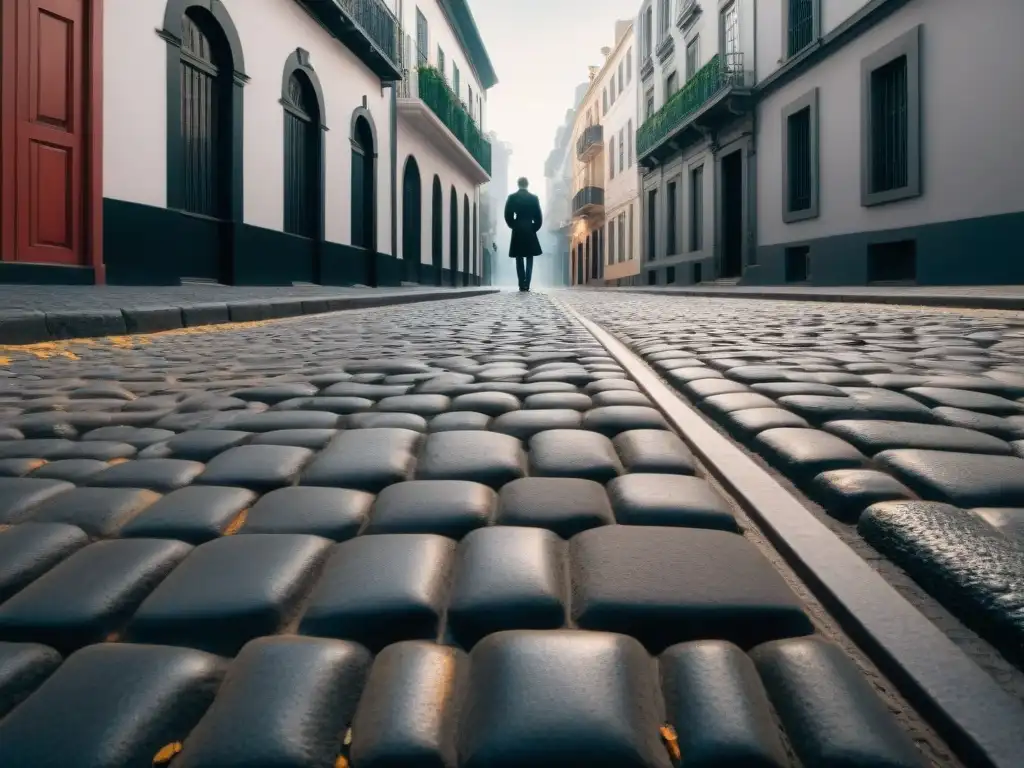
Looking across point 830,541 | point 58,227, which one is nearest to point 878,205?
point 58,227

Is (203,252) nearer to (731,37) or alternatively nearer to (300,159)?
(300,159)

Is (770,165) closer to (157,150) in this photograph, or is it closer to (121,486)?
(157,150)

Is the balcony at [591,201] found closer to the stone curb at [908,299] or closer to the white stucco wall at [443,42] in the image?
the white stucco wall at [443,42]

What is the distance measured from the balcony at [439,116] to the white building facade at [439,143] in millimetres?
26

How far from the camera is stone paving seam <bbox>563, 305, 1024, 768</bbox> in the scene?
0.97 m

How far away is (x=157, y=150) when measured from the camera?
11070mm

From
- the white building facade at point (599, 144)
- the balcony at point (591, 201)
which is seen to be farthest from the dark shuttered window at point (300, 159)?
the balcony at point (591, 201)

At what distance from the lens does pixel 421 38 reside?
25.0 meters

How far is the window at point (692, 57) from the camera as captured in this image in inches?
1036

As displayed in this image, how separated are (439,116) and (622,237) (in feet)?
48.0

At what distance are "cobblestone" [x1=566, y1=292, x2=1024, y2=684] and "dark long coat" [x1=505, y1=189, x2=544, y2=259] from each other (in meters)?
14.7

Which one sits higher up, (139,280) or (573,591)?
(139,280)

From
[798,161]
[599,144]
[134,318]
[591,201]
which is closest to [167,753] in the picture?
[134,318]

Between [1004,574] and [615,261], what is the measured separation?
129 feet
